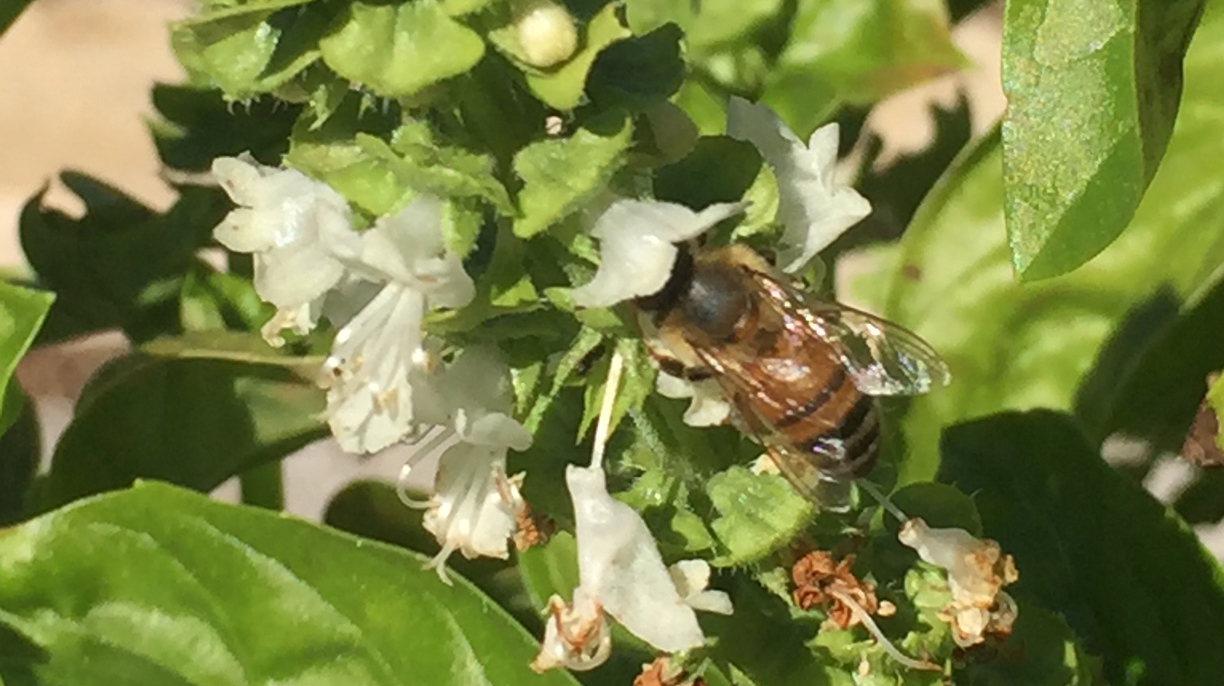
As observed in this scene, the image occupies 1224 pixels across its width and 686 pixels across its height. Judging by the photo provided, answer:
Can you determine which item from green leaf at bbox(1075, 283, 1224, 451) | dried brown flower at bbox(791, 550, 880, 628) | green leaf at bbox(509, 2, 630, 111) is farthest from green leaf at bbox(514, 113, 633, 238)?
green leaf at bbox(1075, 283, 1224, 451)

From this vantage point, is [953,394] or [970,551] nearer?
[970,551]

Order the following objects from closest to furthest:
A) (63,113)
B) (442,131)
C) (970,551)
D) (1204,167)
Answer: (442,131), (970,551), (1204,167), (63,113)

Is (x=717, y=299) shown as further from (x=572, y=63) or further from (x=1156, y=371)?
(x=1156, y=371)

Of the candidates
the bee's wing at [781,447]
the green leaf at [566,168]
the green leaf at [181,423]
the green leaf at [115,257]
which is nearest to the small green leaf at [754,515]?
the bee's wing at [781,447]

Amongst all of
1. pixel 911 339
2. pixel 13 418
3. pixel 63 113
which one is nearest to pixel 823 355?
pixel 911 339

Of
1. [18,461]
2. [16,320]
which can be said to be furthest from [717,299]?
[18,461]

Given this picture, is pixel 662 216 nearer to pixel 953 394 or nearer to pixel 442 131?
pixel 442 131

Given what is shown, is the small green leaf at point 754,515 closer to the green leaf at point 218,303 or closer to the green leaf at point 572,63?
the green leaf at point 572,63
